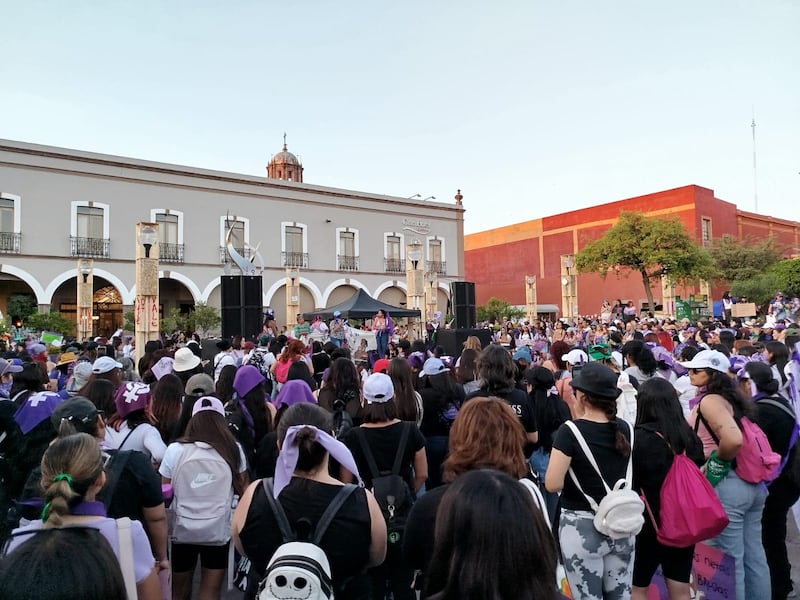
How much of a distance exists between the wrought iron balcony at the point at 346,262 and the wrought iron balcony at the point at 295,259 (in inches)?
83.6

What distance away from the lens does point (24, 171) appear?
23.2 metres

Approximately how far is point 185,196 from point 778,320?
80.4 ft

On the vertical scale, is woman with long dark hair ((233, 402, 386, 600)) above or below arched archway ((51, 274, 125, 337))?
below

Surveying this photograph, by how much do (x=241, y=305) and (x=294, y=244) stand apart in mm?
19660

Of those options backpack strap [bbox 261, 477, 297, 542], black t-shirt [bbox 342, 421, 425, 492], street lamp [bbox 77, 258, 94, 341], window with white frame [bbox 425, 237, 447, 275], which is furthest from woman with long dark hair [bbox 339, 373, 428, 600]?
window with white frame [bbox 425, 237, 447, 275]

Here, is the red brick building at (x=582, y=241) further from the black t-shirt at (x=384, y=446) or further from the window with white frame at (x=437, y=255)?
the black t-shirt at (x=384, y=446)

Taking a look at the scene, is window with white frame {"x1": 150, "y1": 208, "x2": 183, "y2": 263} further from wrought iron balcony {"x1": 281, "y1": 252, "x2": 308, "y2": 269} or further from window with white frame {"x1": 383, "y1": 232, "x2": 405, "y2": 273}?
window with white frame {"x1": 383, "y1": 232, "x2": 405, "y2": 273}

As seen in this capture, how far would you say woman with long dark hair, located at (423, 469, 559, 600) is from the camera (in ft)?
5.17

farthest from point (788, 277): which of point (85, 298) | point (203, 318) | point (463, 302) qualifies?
point (85, 298)

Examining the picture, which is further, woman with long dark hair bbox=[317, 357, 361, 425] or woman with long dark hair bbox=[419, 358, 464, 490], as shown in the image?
woman with long dark hair bbox=[317, 357, 361, 425]

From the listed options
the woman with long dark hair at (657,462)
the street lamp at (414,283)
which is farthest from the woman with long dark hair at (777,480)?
the street lamp at (414,283)

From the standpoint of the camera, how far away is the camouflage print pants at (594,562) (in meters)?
2.88

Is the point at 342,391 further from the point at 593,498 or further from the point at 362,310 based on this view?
the point at 362,310

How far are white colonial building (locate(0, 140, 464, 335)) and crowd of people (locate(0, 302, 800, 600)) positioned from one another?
15.7 metres
